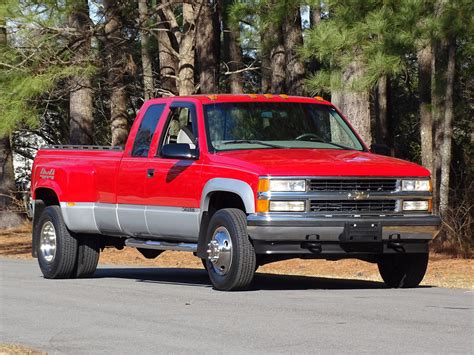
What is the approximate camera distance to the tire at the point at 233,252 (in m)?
12.4

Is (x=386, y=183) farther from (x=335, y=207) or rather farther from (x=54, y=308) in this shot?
(x=54, y=308)

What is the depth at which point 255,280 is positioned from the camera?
50.2 ft

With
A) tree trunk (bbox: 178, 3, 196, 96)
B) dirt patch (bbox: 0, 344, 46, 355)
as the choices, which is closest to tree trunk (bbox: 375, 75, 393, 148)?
tree trunk (bbox: 178, 3, 196, 96)

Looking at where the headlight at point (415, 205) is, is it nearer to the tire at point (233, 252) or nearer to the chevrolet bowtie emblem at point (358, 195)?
the chevrolet bowtie emblem at point (358, 195)

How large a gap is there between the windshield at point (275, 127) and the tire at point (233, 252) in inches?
38.5

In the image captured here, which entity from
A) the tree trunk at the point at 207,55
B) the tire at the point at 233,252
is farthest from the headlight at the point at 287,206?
the tree trunk at the point at 207,55

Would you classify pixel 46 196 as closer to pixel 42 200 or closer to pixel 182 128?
pixel 42 200

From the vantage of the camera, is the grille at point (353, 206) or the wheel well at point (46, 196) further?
the wheel well at point (46, 196)

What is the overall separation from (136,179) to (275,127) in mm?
1727

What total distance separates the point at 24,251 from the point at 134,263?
5.31 m

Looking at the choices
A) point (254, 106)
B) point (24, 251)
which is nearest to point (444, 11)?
point (254, 106)

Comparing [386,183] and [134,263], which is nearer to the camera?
[386,183]

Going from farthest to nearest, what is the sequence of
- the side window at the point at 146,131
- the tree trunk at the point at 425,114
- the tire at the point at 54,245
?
the tree trunk at the point at 425,114 < the tire at the point at 54,245 < the side window at the point at 146,131

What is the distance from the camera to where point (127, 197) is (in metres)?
14.4
